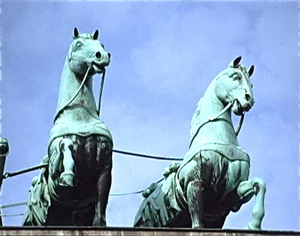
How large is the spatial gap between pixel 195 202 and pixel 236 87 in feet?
5.00

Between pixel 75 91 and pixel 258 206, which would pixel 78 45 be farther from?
pixel 258 206

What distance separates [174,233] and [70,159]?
155 cm

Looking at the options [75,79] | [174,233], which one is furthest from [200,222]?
[75,79]

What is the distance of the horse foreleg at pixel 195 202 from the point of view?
2378 centimetres

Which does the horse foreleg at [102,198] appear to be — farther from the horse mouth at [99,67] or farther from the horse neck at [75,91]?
the horse mouth at [99,67]

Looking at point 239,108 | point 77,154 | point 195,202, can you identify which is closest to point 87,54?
point 77,154

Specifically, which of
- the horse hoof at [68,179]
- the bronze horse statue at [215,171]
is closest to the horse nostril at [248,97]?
the bronze horse statue at [215,171]

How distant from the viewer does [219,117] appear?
24.6 m

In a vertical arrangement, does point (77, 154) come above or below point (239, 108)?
below

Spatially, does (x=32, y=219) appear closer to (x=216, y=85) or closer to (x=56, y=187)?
(x=56, y=187)

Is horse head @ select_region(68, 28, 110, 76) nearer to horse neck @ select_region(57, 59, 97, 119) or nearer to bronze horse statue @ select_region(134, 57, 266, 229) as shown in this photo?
horse neck @ select_region(57, 59, 97, 119)

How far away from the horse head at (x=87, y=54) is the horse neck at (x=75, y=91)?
0.09 meters

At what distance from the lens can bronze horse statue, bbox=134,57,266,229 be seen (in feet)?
78.5

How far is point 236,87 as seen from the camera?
24.5 metres
